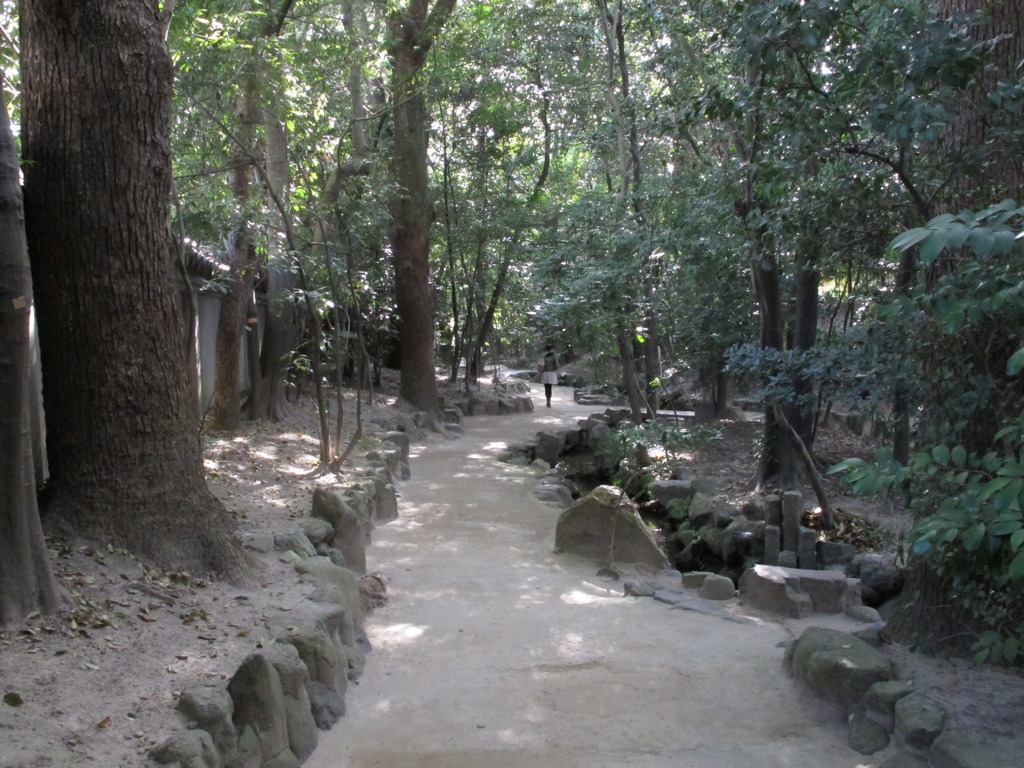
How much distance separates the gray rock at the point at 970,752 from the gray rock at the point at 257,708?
2.83 meters

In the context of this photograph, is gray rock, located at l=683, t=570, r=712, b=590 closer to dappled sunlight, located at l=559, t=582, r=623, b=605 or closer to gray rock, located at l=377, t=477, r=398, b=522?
dappled sunlight, located at l=559, t=582, r=623, b=605

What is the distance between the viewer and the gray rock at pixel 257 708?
11.6 ft

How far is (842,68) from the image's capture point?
4.43 meters

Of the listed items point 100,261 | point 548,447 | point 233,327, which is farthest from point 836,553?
point 548,447

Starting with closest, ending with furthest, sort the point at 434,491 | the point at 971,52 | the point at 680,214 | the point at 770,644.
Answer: the point at 971,52 < the point at 770,644 < the point at 680,214 < the point at 434,491

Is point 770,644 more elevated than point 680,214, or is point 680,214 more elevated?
point 680,214

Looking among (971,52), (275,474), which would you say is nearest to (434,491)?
(275,474)

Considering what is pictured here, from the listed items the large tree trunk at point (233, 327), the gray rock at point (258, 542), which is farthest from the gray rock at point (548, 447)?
the gray rock at point (258, 542)

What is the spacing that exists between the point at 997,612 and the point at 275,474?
656 centimetres

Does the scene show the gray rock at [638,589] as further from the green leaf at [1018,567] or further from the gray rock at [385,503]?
the green leaf at [1018,567]

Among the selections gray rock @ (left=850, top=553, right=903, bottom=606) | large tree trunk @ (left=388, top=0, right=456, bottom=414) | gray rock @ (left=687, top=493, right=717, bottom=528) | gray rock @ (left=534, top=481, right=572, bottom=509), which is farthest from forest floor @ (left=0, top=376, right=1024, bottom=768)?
large tree trunk @ (left=388, top=0, right=456, bottom=414)

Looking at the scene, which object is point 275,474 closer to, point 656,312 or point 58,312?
point 58,312

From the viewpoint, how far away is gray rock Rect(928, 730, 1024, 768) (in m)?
3.44

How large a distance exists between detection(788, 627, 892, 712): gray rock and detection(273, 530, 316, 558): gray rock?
10.7 feet
